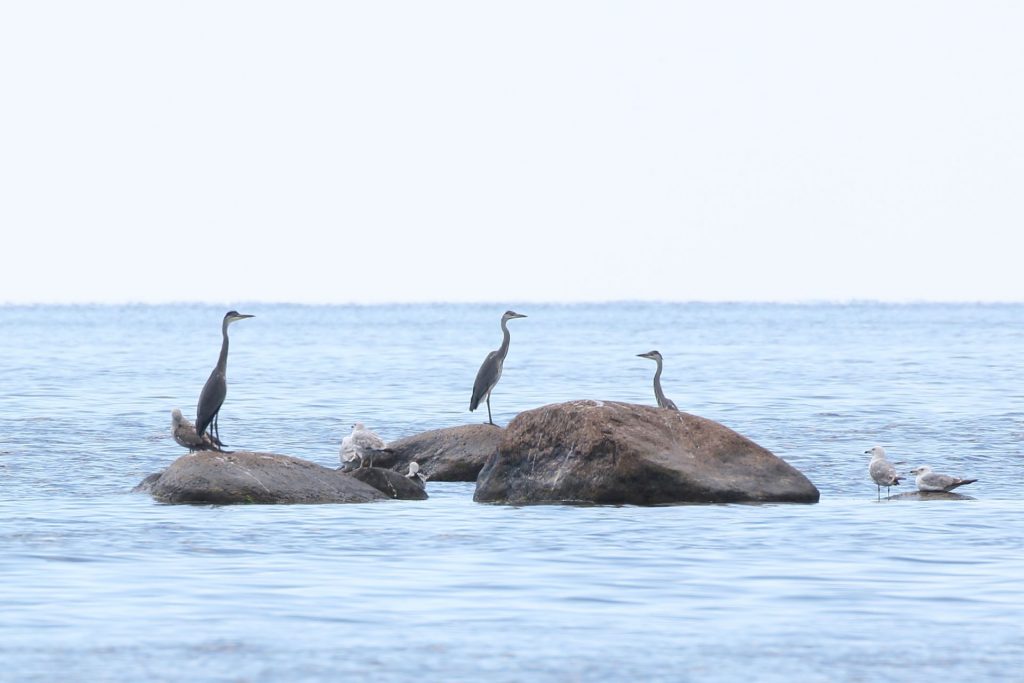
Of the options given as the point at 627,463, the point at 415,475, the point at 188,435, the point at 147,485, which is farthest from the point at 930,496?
the point at 147,485

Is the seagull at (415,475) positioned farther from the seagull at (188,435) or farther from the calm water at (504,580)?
the seagull at (188,435)

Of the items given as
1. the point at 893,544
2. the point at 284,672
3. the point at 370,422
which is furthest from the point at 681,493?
the point at 370,422

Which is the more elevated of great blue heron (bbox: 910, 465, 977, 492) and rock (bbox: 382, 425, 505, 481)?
great blue heron (bbox: 910, 465, 977, 492)

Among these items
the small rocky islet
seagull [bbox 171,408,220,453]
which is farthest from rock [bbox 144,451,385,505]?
seagull [bbox 171,408,220,453]

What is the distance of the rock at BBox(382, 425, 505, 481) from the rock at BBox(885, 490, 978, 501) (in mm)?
5221

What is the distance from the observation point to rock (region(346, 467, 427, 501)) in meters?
18.0

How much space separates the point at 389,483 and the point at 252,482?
6.29 ft

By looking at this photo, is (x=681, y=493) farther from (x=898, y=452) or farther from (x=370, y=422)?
(x=370, y=422)

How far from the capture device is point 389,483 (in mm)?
18016

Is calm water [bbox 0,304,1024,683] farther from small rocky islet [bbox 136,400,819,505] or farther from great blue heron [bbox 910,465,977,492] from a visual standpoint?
great blue heron [bbox 910,465,977,492]

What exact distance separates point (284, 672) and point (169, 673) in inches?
26.6

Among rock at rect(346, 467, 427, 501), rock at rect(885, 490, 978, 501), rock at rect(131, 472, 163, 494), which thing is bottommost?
rock at rect(131, 472, 163, 494)

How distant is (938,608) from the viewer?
11.1 meters

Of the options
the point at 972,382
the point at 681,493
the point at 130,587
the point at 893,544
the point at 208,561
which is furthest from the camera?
the point at 972,382
